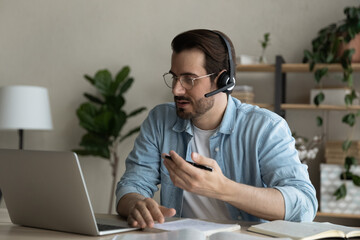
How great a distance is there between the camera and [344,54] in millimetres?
3193

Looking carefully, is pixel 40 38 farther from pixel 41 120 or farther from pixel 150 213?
pixel 150 213

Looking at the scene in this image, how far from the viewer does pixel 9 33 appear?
4.34 m

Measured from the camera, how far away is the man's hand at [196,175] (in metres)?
1.30

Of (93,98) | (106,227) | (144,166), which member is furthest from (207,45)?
(93,98)

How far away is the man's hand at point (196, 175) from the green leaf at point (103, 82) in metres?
2.58

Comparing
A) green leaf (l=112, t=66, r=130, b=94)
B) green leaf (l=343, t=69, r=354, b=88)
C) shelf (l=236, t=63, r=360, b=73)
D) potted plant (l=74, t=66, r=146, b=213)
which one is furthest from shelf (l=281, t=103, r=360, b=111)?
green leaf (l=112, t=66, r=130, b=94)

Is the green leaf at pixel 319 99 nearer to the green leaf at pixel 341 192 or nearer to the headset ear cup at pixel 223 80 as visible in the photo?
the green leaf at pixel 341 192

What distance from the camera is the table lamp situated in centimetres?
371

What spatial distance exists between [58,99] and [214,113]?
8.61 feet

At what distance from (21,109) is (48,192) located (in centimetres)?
268

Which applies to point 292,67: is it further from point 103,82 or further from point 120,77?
point 103,82

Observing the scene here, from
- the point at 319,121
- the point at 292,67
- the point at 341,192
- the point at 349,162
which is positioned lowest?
the point at 341,192

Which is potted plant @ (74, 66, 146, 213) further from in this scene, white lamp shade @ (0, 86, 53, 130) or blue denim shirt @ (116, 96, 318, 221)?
blue denim shirt @ (116, 96, 318, 221)

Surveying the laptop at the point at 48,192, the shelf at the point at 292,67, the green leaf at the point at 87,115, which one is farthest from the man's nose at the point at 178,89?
the green leaf at the point at 87,115
